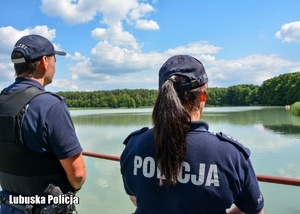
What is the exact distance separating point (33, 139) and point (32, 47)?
497mm

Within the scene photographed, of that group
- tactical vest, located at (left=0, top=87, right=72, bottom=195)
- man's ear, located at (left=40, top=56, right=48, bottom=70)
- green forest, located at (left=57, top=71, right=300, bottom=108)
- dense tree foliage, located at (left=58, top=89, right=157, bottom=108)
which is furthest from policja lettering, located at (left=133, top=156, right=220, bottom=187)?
dense tree foliage, located at (left=58, top=89, right=157, bottom=108)

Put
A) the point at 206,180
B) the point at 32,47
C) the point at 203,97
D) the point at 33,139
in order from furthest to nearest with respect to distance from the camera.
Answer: the point at 32,47
the point at 33,139
the point at 203,97
the point at 206,180

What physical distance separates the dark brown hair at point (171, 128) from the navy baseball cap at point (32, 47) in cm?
86

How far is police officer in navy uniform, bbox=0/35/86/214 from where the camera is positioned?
5.07ft

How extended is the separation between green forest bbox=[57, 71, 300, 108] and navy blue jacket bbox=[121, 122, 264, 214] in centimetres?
→ 6592

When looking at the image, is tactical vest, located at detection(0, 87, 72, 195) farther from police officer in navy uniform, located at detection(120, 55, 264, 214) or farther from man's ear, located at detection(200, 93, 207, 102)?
man's ear, located at detection(200, 93, 207, 102)

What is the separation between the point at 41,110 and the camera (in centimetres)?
154

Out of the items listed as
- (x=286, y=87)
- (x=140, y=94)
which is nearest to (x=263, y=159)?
(x=286, y=87)

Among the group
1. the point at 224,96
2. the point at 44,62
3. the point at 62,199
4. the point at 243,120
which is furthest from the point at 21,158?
the point at 224,96

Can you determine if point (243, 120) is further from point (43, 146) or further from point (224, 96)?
point (224, 96)

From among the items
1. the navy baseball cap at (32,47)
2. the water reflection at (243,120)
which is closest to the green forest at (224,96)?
the water reflection at (243,120)

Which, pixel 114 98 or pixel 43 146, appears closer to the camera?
pixel 43 146

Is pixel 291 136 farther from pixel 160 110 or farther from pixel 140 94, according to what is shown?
pixel 140 94

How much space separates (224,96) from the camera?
292ft
